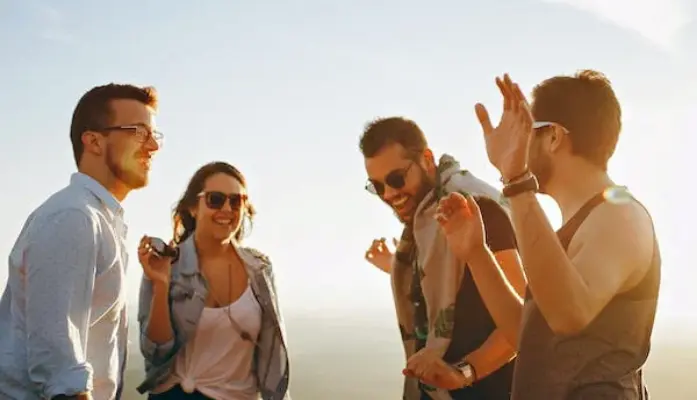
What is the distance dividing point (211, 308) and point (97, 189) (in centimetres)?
236

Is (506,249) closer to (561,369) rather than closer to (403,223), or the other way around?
(403,223)

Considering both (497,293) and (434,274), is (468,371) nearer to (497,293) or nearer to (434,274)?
(497,293)

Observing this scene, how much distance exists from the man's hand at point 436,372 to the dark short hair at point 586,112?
1.62 meters

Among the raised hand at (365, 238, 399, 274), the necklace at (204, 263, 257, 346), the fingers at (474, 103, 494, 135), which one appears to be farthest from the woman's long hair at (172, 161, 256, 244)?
the fingers at (474, 103, 494, 135)

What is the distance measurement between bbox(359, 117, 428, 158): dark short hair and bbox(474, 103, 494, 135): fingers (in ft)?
6.11

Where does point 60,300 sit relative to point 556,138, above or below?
below

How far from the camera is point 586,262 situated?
2.97 meters

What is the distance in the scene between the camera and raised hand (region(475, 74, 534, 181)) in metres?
3.21

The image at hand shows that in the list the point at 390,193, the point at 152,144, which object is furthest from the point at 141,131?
the point at 390,193

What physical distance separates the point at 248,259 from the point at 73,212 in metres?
3.02

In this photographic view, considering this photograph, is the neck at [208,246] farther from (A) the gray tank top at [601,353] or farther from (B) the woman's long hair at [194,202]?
(A) the gray tank top at [601,353]

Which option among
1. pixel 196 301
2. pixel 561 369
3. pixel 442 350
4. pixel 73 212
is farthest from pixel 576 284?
pixel 196 301

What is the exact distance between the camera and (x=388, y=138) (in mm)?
5348

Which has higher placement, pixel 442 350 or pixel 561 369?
pixel 561 369
